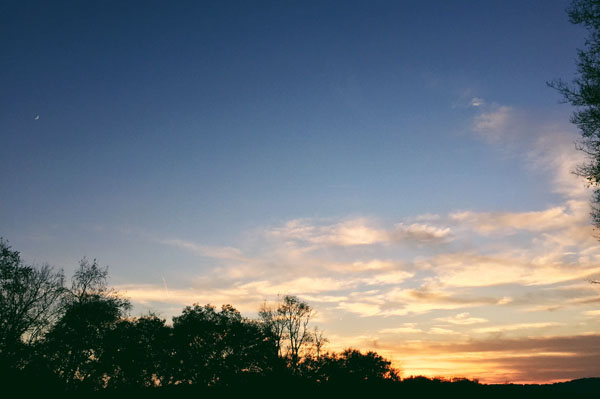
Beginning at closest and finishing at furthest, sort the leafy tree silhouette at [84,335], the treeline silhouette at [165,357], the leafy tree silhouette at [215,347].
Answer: the treeline silhouette at [165,357] < the leafy tree silhouette at [84,335] < the leafy tree silhouette at [215,347]

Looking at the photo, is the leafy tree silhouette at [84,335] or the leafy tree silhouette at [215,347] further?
the leafy tree silhouette at [215,347]

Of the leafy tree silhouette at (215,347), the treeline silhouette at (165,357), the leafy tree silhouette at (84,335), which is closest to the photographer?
the treeline silhouette at (165,357)

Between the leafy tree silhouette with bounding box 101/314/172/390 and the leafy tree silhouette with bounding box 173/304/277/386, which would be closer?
the leafy tree silhouette with bounding box 101/314/172/390

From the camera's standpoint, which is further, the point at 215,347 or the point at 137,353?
the point at 215,347

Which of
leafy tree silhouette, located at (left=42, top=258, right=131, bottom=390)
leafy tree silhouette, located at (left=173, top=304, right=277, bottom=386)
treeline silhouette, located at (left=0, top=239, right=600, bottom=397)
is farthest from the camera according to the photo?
leafy tree silhouette, located at (left=173, top=304, right=277, bottom=386)

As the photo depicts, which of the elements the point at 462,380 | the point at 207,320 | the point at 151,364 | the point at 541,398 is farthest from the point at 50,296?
the point at 541,398

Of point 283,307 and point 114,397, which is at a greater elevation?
point 283,307

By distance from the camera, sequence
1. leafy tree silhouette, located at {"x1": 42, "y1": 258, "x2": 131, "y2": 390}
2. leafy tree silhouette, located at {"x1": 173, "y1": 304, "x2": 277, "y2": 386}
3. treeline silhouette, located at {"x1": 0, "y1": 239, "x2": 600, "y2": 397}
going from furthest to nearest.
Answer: leafy tree silhouette, located at {"x1": 173, "y1": 304, "x2": 277, "y2": 386}
leafy tree silhouette, located at {"x1": 42, "y1": 258, "x2": 131, "y2": 390}
treeline silhouette, located at {"x1": 0, "y1": 239, "x2": 600, "y2": 397}

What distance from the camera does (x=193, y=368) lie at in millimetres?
63969

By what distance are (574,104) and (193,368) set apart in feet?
215

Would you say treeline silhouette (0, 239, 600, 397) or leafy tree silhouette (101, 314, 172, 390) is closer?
treeline silhouette (0, 239, 600, 397)

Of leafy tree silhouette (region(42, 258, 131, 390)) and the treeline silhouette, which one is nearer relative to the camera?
the treeline silhouette

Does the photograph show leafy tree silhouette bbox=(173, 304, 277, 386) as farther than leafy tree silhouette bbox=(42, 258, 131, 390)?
Yes

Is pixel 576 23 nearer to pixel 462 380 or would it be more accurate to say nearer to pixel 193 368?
pixel 462 380
